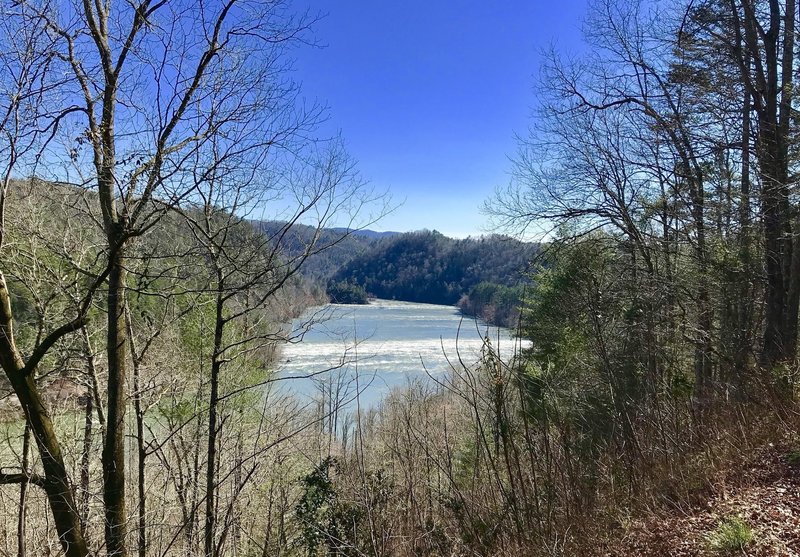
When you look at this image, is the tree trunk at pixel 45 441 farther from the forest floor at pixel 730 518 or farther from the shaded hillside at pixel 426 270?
the shaded hillside at pixel 426 270

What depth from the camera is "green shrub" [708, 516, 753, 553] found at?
9.02 feet

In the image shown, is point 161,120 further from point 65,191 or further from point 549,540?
point 549,540

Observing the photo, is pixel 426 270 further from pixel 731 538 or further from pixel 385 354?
pixel 731 538

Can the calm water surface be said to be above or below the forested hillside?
below

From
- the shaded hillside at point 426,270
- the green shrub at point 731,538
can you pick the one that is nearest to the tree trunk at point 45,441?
the green shrub at point 731,538

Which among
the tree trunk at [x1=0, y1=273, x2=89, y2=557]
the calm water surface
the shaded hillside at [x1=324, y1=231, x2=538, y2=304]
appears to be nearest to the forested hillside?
the shaded hillside at [x1=324, y1=231, x2=538, y2=304]

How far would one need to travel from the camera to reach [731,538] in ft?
9.12

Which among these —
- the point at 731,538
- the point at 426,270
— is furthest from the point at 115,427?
the point at 426,270

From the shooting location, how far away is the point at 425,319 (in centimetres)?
5731

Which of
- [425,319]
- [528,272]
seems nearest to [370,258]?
[425,319]

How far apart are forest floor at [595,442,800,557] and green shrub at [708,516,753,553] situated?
0.02 meters

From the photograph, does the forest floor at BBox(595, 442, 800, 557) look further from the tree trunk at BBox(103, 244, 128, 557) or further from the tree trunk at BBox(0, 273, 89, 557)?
the tree trunk at BBox(0, 273, 89, 557)

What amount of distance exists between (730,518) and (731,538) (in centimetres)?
25

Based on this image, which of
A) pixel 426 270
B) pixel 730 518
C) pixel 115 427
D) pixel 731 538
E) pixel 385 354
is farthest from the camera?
pixel 426 270
